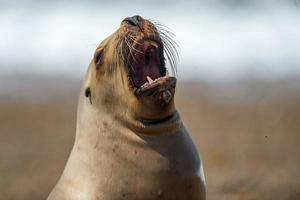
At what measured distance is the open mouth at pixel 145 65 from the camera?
409 cm

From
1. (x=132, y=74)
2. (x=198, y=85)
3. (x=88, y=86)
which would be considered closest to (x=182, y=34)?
(x=198, y=85)

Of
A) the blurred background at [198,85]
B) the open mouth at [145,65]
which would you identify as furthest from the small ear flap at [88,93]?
the blurred background at [198,85]

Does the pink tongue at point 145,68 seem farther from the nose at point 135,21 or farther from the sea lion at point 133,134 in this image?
the nose at point 135,21

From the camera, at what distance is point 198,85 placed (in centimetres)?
807

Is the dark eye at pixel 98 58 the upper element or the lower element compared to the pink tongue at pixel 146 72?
upper

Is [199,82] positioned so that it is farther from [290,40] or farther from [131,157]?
[131,157]

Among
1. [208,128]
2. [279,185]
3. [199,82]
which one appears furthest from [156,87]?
[199,82]

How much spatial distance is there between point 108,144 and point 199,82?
414 cm

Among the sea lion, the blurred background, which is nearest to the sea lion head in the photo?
the sea lion

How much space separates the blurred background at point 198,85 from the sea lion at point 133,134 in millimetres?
2253

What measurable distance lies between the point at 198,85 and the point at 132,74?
13.1 feet

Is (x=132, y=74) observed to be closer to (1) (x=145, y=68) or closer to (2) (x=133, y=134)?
(1) (x=145, y=68)

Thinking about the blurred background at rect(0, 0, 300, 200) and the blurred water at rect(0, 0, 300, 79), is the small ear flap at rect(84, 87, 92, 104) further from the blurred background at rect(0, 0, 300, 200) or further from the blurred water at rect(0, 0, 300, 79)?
the blurred water at rect(0, 0, 300, 79)

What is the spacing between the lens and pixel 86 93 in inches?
Result: 168
